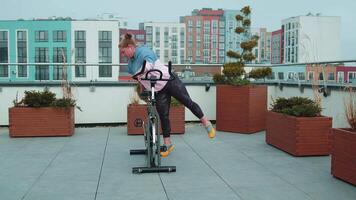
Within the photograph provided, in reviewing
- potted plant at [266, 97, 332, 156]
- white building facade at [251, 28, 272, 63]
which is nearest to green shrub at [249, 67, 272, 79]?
white building facade at [251, 28, 272, 63]

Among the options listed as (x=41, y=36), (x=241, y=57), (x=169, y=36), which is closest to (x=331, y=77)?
(x=241, y=57)

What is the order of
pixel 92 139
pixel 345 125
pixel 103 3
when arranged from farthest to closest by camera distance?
pixel 103 3, pixel 92 139, pixel 345 125

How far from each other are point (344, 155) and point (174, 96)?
195cm

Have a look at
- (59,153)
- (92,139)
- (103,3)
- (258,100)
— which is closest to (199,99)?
(258,100)

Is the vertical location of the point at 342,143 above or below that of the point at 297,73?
below

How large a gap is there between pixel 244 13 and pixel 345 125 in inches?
116

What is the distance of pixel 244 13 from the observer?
28.0 ft

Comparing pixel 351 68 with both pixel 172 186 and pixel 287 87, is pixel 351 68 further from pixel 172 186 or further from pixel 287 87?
pixel 172 186

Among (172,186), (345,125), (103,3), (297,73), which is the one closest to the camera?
(172,186)

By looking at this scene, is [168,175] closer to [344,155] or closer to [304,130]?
[344,155]

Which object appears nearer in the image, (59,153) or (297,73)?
(59,153)

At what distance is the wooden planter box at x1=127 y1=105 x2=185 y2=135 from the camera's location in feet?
25.2

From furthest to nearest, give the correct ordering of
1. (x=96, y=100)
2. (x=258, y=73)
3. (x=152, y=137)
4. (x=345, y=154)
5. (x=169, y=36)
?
(x=169, y=36)
(x=96, y=100)
(x=258, y=73)
(x=152, y=137)
(x=345, y=154)

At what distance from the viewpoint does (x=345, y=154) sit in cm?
441
